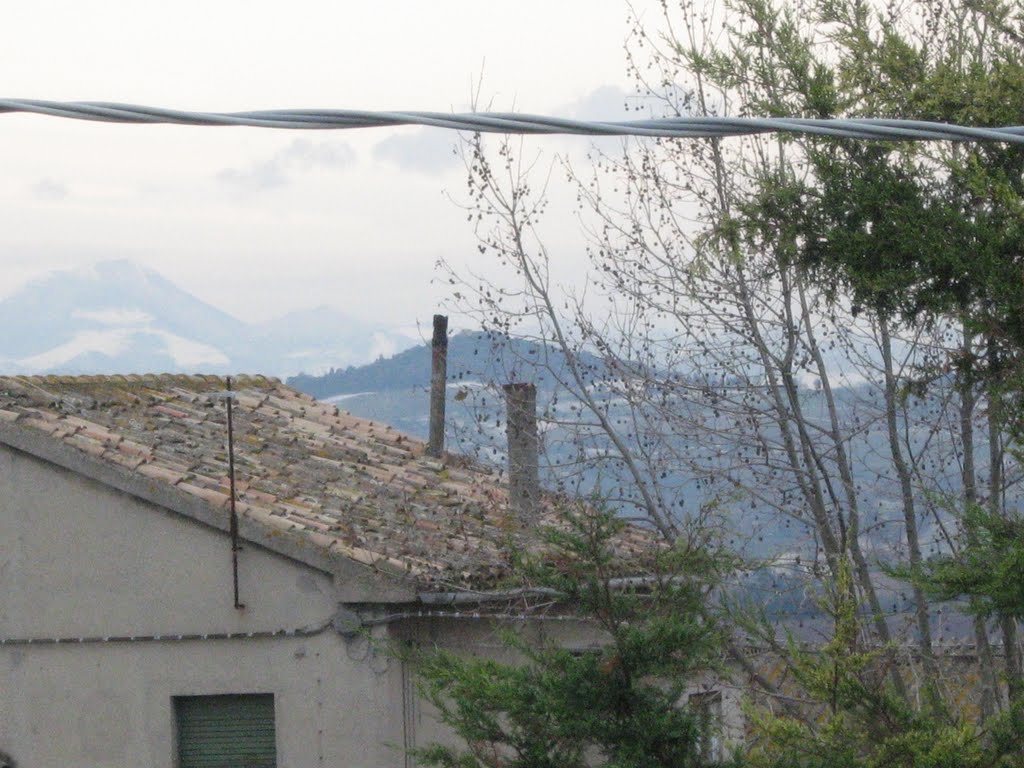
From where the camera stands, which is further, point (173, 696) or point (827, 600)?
point (173, 696)

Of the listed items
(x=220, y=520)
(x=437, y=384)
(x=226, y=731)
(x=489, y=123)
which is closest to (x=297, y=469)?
(x=220, y=520)

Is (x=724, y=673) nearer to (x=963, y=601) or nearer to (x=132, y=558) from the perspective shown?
(x=963, y=601)

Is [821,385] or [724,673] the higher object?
[821,385]

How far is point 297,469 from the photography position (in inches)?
484

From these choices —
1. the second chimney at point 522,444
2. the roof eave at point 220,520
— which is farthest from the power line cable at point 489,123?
the second chimney at point 522,444

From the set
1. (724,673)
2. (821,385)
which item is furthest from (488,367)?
(724,673)

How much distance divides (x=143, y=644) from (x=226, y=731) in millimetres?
901

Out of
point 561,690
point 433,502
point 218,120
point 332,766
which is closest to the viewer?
point 218,120

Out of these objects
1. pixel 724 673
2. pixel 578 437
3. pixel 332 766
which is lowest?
pixel 332 766

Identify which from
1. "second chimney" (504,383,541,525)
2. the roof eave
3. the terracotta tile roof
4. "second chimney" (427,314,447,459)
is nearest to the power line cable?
the terracotta tile roof

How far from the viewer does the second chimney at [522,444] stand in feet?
35.8

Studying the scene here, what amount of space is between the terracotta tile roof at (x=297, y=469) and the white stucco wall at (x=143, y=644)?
1.20 ft

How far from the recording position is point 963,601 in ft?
19.5

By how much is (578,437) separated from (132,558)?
11.7 ft
